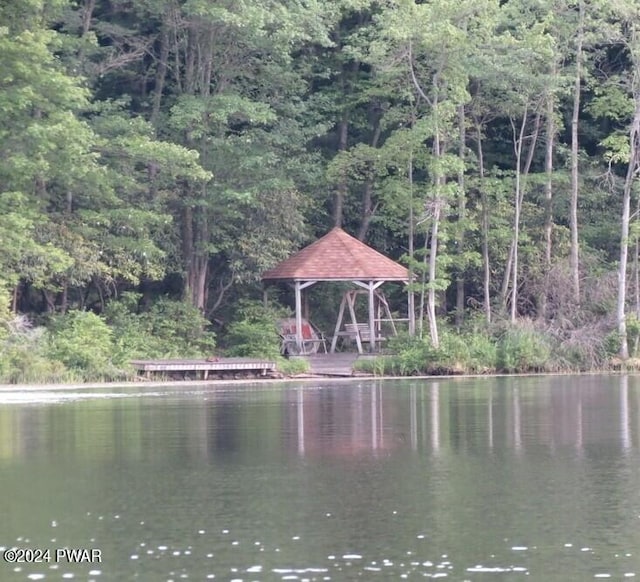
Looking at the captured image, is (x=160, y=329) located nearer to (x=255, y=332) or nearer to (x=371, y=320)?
(x=255, y=332)

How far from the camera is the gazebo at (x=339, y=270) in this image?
3962cm

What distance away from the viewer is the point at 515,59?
130 ft

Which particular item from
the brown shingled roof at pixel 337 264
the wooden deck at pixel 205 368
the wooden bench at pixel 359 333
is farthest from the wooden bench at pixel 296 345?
the wooden deck at pixel 205 368

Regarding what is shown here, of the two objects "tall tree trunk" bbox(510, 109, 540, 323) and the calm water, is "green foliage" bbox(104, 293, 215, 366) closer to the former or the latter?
the calm water

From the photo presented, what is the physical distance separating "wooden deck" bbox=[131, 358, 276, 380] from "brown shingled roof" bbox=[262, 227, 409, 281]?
3794 mm

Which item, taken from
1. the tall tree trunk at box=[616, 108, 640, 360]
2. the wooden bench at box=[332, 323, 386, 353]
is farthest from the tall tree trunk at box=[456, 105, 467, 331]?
the tall tree trunk at box=[616, 108, 640, 360]

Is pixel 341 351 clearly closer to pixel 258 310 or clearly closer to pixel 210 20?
pixel 258 310

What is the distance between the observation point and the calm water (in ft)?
41.7

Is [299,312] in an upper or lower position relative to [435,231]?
lower

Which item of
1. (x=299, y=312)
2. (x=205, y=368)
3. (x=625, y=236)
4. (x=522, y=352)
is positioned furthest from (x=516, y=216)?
(x=205, y=368)

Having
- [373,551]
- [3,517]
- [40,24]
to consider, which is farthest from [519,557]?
[40,24]

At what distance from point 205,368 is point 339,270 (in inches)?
231

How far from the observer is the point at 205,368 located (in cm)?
3600

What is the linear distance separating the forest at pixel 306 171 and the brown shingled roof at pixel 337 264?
61 cm
